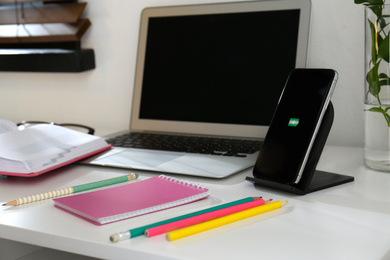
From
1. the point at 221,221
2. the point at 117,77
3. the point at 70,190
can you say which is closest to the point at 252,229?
the point at 221,221

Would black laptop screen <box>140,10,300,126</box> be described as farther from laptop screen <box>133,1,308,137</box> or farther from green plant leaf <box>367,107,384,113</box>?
green plant leaf <box>367,107,384,113</box>

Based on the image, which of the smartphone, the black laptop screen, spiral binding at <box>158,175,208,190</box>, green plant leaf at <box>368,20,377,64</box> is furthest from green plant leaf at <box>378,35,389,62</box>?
spiral binding at <box>158,175,208,190</box>

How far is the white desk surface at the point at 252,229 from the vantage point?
0.53m

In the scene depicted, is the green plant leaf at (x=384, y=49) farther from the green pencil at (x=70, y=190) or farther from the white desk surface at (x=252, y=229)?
the green pencil at (x=70, y=190)

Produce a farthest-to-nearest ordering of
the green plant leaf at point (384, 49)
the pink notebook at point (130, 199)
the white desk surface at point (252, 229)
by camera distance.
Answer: the green plant leaf at point (384, 49), the pink notebook at point (130, 199), the white desk surface at point (252, 229)

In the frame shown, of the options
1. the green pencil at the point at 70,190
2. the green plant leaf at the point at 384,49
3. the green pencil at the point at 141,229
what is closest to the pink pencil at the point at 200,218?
the green pencil at the point at 141,229

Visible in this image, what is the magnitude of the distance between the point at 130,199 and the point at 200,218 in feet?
0.41

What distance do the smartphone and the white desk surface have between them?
0.11 ft

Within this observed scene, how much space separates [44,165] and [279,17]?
0.55 m

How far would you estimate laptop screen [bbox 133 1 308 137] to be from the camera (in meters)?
1.03

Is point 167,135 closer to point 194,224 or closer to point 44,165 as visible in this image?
point 44,165

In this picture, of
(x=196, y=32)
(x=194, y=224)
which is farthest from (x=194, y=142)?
(x=194, y=224)

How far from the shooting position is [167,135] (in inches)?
44.2

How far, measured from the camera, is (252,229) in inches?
23.1
